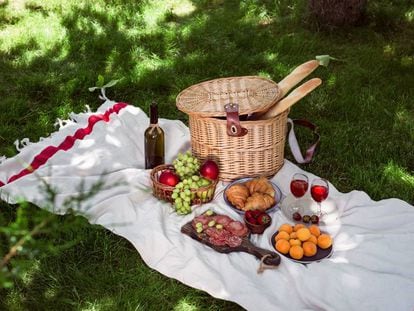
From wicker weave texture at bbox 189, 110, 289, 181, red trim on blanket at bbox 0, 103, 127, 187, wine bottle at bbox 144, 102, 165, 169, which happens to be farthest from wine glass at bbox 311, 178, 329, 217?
red trim on blanket at bbox 0, 103, 127, 187

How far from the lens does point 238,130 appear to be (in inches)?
109

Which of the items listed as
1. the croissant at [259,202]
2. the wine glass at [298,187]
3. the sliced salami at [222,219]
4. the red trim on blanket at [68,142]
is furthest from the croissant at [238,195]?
the red trim on blanket at [68,142]

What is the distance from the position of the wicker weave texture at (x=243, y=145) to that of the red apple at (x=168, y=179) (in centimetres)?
31

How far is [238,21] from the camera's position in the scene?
5.25m

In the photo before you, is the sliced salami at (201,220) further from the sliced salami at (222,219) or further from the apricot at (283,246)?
the apricot at (283,246)

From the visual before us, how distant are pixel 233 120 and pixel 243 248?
0.70 meters

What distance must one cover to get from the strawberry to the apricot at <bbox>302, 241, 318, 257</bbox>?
0.25 m

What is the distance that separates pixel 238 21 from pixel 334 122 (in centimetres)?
202

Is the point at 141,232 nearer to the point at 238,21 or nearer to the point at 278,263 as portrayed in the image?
the point at 278,263

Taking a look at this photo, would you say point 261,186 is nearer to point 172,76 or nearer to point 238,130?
point 238,130

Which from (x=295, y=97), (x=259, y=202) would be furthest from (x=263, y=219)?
(x=295, y=97)

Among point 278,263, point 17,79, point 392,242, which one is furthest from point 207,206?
point 17,79

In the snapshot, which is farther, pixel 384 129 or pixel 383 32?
pixel 383 32

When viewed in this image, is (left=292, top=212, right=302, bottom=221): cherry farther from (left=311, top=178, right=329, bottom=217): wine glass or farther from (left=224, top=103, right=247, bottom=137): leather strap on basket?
(left=224, top=103, right=247, bottom=137): leather strap on basket
